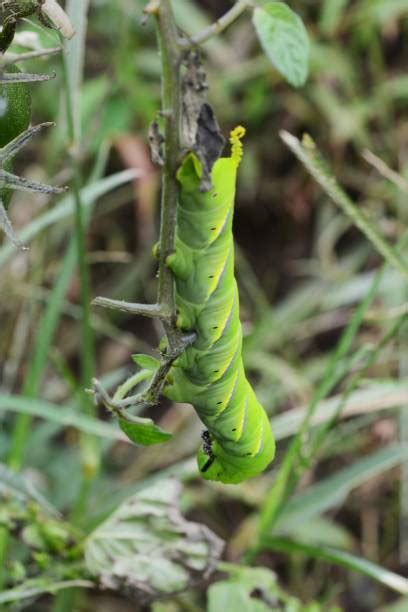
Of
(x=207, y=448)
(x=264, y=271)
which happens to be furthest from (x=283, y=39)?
(x=264, y=271)

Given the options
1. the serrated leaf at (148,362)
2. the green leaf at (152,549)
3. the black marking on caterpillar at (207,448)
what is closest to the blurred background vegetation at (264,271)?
the green leaf at (152,549)

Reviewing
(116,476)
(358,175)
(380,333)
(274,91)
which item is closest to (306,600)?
(116,476)

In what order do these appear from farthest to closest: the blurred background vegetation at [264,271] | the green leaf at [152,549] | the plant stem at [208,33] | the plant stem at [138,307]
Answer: the blurred background vegetation at [264,271]
the green leaf at [152,549]
the plant stem at [138,307]
the plant stem at [208,33]

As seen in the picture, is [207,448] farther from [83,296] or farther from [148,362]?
[83,296]

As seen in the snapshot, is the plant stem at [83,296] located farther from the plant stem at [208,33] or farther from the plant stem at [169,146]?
the plant stem at [208,33]

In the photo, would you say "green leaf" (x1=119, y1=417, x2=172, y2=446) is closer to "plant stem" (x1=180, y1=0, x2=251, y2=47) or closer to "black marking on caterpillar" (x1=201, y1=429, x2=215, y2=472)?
"black marking on caterpillar" (x1=201, y1=429, x2=215, y2=472)

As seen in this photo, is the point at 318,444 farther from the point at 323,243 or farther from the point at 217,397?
the point at 323,243
